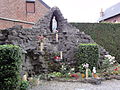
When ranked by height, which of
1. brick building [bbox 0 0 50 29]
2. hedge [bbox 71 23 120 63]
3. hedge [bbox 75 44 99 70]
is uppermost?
brick building [bbox 0 0 50 29]

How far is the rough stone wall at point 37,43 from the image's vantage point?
5961mm

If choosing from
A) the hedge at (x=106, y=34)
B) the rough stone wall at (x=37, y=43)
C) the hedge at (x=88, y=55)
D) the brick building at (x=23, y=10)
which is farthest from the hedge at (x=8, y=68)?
the brick building at (x=23, y=10)

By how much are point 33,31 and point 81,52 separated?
Answer: 2.82 meters

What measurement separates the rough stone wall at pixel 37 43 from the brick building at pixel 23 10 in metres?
6.42

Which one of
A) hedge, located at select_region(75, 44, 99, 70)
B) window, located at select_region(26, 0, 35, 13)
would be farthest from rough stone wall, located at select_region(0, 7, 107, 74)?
window, located at select_region(26, 0, 35, 13)

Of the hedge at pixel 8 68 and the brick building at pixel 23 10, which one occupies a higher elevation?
the brick building at pixel 23 10

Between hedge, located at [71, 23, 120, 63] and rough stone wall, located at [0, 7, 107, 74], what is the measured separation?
6.26ft

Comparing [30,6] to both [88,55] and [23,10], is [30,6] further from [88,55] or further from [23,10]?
[88,55]

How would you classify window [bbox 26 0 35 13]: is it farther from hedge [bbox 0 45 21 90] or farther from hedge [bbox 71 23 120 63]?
hedge [bbox 0 45 21 90]

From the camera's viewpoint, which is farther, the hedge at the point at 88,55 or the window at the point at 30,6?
the window at the point at 30,6

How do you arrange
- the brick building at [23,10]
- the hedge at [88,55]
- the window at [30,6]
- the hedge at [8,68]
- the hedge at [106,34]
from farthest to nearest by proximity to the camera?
the window at [30,6]
the brick building at [23,10]
the hedge at [106,34]
the hedge at [88,55]
the hedge at [8,68]

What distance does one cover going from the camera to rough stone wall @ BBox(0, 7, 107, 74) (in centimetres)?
596

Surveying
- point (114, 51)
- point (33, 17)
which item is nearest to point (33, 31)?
point (114, 51)

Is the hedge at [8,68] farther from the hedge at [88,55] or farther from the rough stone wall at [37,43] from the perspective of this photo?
the hedge at [88,55]
